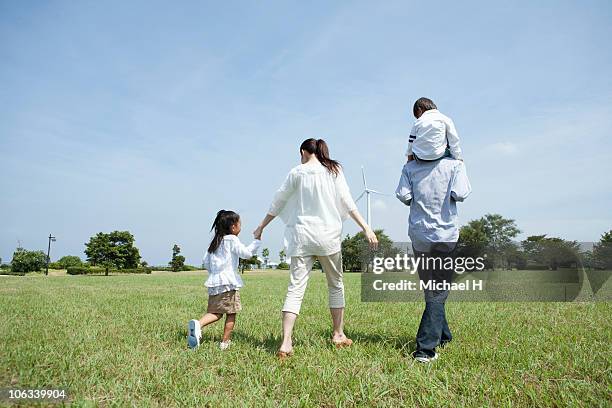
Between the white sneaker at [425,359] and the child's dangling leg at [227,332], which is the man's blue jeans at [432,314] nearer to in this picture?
the white sneaker at [425,359]

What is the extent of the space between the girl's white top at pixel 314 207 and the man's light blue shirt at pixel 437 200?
0.70 meters

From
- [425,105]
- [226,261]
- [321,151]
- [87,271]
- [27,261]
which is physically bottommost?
[87,271]

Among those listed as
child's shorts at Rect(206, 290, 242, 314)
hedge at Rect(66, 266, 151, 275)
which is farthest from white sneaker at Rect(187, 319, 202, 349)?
hedge at Rect(66, 266, 151, 275)

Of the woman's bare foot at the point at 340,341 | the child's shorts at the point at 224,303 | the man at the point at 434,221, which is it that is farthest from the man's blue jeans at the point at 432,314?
the child's shorts at the point at 224,303

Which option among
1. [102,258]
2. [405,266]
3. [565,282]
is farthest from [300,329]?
[102,258]

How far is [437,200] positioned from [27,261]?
8221 centimetres

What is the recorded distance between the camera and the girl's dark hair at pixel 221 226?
506 cm

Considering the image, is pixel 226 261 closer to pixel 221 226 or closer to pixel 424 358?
pixel 221 226

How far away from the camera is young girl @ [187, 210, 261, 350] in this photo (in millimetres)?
4855

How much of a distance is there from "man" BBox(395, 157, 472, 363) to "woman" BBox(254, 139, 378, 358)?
50 centimetres

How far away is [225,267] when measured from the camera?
4980mm

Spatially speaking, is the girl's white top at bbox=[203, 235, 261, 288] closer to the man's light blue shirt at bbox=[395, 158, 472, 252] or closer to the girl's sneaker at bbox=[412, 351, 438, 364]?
the man's light blue shirt at bbox=[395, 158, 472, 252]

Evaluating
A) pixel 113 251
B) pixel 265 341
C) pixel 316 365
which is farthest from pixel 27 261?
pixel 316 365

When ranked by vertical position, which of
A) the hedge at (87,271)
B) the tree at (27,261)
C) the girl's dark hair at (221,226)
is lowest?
the hedge at (87,271)
